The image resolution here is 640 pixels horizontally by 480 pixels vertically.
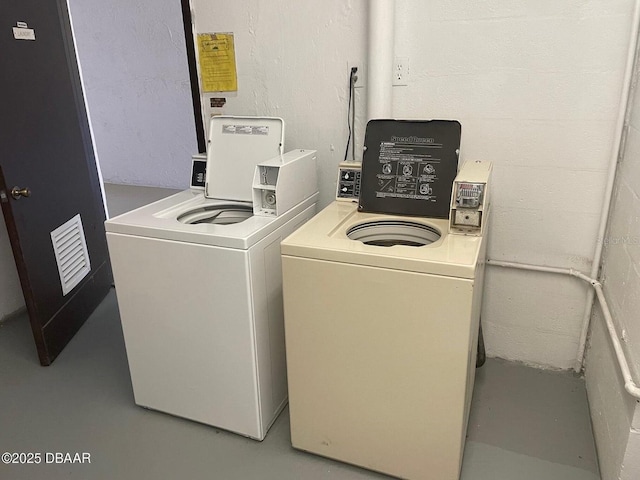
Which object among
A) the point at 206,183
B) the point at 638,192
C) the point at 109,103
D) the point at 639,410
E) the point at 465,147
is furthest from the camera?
the point at 109,103

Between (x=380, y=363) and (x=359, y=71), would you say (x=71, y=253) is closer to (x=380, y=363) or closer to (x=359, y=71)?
(x=359, y=71)

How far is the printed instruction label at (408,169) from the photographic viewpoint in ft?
6.51

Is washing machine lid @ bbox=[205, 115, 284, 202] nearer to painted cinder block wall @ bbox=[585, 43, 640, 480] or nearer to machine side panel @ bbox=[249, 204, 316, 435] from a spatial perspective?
machine side panel @ bbox=[249, 204, 316, 435]

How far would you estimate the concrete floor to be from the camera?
1.84 metres

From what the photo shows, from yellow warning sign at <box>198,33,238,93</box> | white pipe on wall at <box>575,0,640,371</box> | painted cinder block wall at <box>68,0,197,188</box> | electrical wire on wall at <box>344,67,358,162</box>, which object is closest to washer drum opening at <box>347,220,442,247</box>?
electrical wire on wall at <box>344,67,358,162</box>

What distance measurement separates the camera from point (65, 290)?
8.80 feet

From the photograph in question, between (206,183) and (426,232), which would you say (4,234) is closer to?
(206,183)

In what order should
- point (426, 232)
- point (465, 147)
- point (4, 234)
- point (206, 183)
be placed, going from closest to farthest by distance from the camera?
point (426, 232) < point (465, 147) < point (206, 183) < point (4, 234)

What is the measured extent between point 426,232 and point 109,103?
442cm

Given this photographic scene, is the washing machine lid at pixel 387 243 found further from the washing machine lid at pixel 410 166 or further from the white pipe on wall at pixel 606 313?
the white pipe on wall at pixel 606 313

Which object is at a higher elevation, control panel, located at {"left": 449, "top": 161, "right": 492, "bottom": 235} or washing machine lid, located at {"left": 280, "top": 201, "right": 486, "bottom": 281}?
control panel, located at {"left": 449, "top": 161, "right": 492, "bottom": 235}

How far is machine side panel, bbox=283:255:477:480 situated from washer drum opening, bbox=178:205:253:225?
70 centimetres

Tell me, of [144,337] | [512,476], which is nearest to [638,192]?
[512,476]

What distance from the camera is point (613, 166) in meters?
1.97
